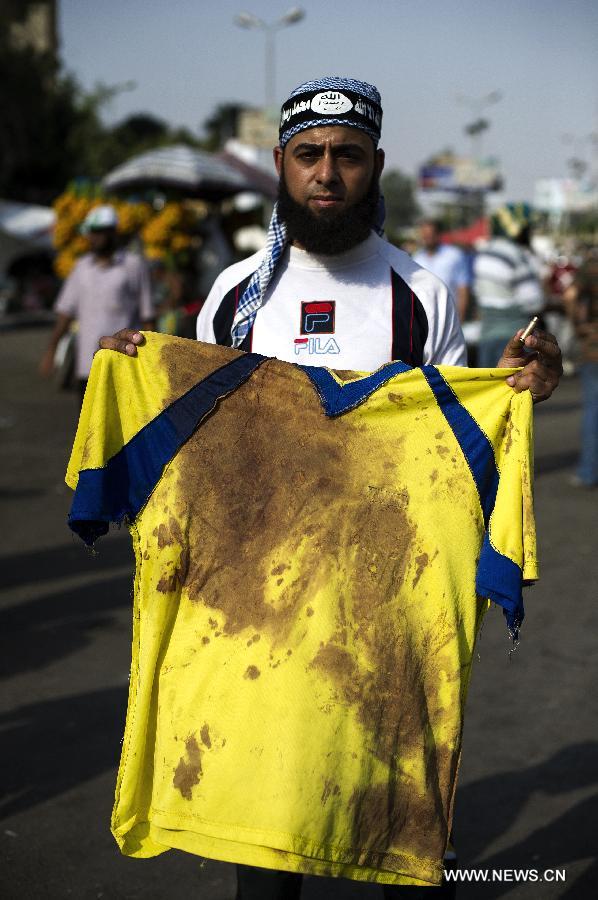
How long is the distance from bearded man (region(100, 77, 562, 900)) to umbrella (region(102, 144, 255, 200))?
40.9 ft

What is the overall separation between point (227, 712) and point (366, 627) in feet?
1.19

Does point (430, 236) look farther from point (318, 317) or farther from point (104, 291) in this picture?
point (318, 317)

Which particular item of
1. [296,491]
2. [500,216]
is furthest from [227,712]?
[500,216]

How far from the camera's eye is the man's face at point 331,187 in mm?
2912

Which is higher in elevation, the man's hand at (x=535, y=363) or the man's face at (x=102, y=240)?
the man's face at (x=102, y=240)

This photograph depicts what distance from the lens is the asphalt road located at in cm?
371

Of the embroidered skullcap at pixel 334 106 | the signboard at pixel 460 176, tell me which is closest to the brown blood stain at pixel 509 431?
the embroidered skullcap at pixel 334 106

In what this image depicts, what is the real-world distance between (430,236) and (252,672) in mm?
10303

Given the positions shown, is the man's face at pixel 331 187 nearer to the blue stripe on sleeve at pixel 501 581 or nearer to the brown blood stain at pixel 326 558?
the brown blood stain at pixel 326 558

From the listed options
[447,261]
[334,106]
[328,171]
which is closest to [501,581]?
[328,171]

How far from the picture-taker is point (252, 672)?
258 centimetres

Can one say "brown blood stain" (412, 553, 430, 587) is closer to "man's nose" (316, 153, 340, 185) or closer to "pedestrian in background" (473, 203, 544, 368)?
"man's nose" (316, 153, 340, 185)

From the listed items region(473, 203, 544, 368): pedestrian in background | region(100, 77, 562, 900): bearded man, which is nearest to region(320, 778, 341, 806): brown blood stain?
region(100, 77, 562, 900): bearded man

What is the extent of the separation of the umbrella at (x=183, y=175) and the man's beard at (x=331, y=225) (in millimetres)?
12506
